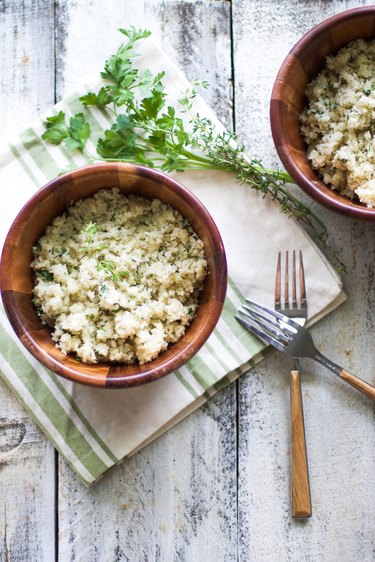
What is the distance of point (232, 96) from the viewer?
171 centimetres

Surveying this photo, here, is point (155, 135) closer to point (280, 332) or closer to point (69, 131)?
point (69, 131)

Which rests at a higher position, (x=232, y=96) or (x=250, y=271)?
(x=232, y=96)

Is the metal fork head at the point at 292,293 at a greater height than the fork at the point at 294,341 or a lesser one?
greater

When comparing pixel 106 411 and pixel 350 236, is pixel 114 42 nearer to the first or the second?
pixel 350 236

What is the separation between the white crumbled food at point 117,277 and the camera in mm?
1418

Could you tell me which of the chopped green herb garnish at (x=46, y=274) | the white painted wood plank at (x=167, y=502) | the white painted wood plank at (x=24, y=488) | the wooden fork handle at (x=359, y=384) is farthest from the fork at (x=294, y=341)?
the white painted wood plank at (x=24, y=488)

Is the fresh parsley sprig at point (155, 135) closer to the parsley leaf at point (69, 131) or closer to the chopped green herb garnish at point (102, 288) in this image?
the parsley leaf at point (69, 131)

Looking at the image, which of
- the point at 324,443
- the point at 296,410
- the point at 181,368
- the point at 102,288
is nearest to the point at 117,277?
the point at 102,288

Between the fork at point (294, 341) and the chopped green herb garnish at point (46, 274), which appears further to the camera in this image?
the fork at point (294, 341)

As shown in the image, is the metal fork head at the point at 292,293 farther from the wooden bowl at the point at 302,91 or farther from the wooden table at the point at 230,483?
the wooden bowl at the point at 302,91

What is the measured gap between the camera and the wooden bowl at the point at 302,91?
1.45 m

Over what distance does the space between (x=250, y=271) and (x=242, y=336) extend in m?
0.15

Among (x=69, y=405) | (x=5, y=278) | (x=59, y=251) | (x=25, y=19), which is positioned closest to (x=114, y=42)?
(x=25, y=19)

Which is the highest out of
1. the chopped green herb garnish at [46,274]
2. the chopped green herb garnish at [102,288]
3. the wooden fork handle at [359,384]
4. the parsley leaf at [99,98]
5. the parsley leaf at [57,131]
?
the parsley leaf at [99,98]
